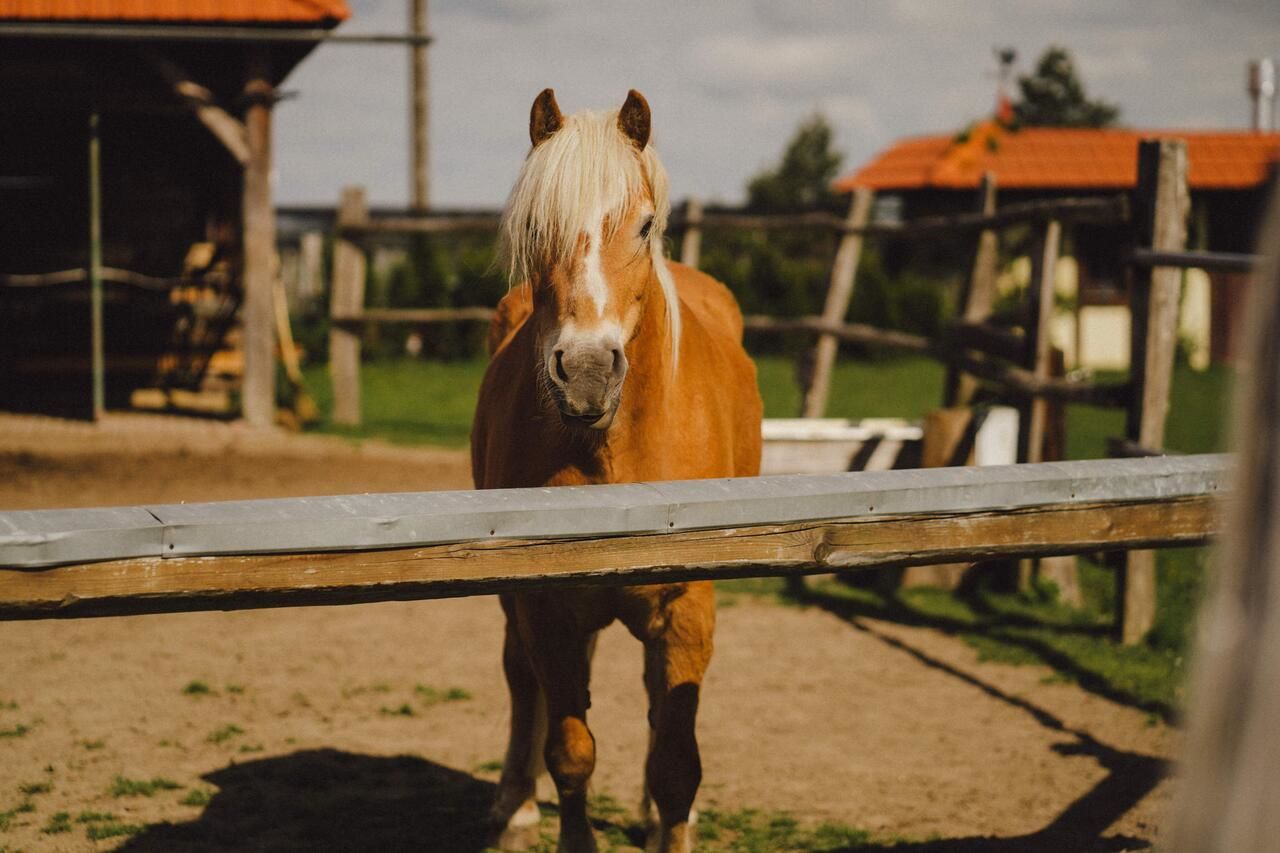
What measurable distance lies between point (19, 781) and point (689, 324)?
2.65 metres

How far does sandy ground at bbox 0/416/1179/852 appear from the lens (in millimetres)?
3680

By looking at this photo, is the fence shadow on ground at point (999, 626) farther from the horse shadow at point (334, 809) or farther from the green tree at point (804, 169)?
the green tree at point (804, 169)

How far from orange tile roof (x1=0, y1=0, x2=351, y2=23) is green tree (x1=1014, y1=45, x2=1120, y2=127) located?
163 feet

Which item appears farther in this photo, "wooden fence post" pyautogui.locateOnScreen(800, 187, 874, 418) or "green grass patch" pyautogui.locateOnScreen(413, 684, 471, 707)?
"wooden fence post" pyautogui.locateOnScreen(800, 187, 874, 418)

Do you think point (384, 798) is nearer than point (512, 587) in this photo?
No

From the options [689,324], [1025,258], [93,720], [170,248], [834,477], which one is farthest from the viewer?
[1025,258]

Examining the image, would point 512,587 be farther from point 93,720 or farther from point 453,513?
point 93,720

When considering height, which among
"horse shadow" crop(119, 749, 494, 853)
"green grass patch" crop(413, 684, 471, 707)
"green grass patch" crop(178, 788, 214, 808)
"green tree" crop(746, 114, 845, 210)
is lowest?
"green grass patch" crop(413, 684, 471, 707)

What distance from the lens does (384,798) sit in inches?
152

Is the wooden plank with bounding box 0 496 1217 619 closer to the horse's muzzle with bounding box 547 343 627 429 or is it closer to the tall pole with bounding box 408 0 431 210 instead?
the horse's muzzle with bounding box 547 343 627 429

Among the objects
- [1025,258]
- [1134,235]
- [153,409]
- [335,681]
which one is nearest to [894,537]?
[335,681]

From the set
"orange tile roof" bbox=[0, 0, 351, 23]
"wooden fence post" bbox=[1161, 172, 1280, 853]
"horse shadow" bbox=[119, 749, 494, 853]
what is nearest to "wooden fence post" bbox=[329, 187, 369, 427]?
"orange tile roof" bbox=[0, 0, 351, 23]

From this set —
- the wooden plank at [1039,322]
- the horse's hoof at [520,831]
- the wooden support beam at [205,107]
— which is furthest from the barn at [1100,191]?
the horse's hoof at [520,831]

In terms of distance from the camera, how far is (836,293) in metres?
9.73
